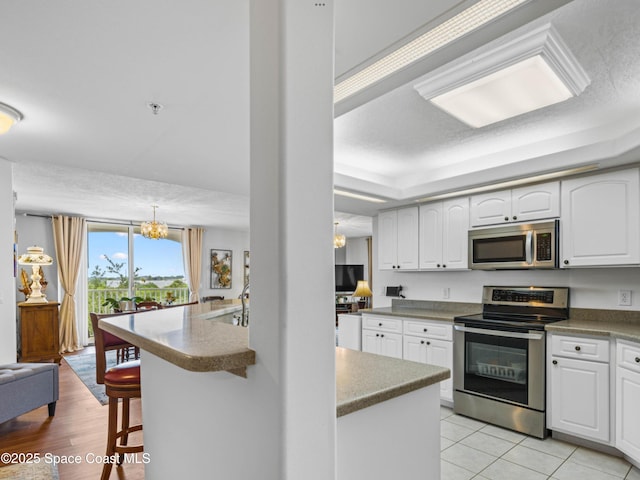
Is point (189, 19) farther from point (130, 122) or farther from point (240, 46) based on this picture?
point (130, 122)

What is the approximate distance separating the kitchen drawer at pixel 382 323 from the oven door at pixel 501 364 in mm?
727

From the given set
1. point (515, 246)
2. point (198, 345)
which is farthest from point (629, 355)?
point (198, 345)

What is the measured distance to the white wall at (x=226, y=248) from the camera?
9.03 m

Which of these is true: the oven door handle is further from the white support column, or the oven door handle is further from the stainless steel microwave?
the white support column

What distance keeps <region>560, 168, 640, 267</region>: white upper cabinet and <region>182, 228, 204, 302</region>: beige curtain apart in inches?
288

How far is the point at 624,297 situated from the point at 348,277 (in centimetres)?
755

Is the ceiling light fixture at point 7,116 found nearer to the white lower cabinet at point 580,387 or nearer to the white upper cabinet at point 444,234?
the white upper cabinet at point 444,234

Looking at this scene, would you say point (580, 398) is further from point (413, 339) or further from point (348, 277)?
point (348, 277)

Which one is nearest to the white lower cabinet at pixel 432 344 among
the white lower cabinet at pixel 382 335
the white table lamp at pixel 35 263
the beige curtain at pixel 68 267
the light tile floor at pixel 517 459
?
the white lower cabinet at pixel 382 335

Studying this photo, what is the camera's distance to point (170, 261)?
855 cm

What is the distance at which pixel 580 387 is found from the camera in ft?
9.59

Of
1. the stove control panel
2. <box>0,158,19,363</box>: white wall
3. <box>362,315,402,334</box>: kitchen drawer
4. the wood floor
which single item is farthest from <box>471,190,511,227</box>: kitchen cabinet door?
<box>0,158,19,363</box>: white wall

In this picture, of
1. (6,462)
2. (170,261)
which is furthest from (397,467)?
(170,261)

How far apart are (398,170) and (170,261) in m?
6.22
